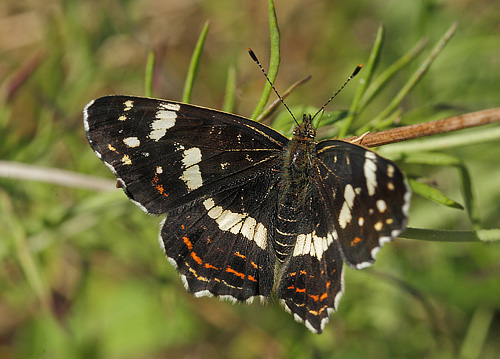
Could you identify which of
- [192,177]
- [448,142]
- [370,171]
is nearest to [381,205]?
[370,171]

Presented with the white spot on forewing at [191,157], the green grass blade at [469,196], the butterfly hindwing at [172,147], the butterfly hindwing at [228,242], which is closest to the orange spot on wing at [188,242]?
the butterfly hindwing at [228,242]

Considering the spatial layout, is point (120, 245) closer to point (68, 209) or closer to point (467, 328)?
point (68, 209)

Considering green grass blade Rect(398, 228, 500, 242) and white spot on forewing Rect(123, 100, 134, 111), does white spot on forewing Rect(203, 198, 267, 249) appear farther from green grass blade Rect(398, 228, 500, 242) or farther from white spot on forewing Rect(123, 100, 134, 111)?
green grass blade Rect(398, 228, 500, 242)

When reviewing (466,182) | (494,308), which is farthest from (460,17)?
(466,182)

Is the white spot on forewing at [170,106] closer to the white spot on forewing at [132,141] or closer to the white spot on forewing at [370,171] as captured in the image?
the white spot on forewing at [132,141]

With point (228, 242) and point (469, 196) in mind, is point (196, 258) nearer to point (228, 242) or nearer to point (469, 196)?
point (228, 242)

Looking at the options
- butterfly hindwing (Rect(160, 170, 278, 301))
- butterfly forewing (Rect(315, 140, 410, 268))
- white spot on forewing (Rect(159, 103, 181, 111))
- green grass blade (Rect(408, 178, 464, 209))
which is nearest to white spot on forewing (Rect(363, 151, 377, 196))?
butterfly forewing (Rect(315, 140, 410, 268))
